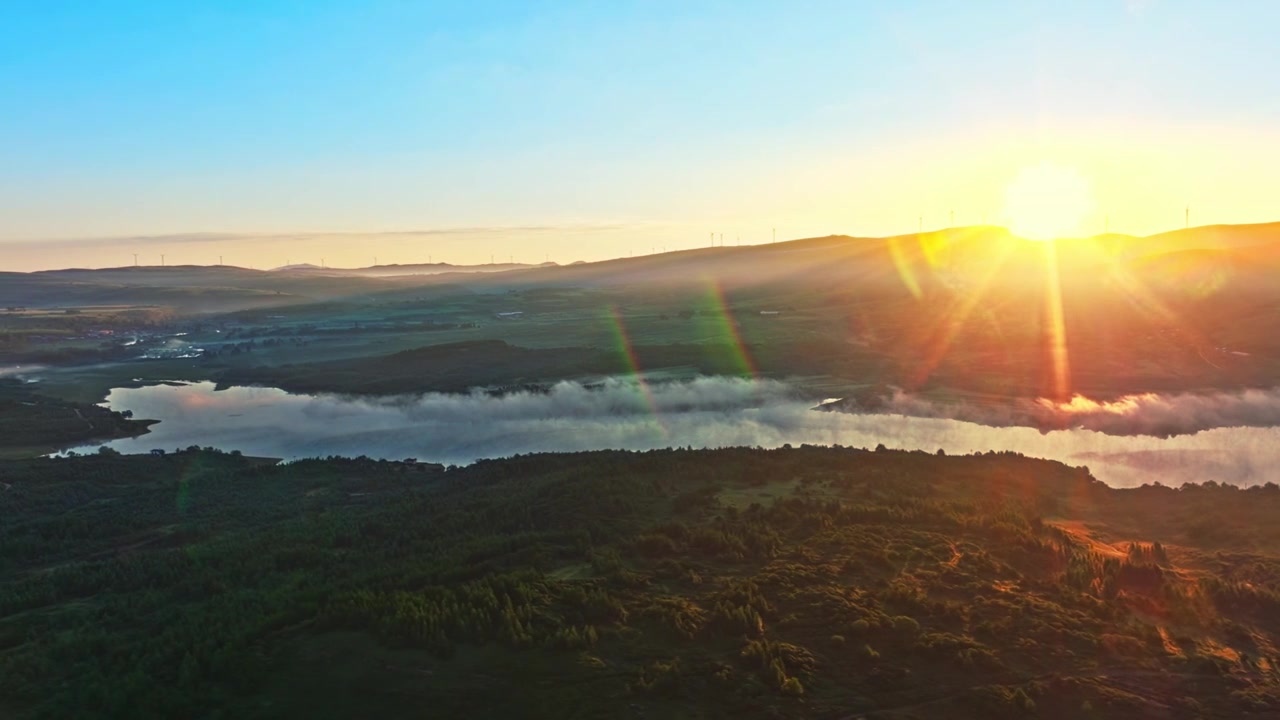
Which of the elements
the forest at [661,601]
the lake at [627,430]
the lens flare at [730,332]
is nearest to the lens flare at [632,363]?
the lake at [627,430]

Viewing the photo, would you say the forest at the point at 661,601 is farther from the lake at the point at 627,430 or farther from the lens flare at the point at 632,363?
the lens flare at the point at 632,363

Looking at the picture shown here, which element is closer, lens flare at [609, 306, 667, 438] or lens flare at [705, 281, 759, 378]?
lens flare at [609, 306, 667, 438]

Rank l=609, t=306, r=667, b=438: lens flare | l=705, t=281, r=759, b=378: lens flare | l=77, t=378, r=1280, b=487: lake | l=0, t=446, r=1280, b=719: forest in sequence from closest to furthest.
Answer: l=0, t=446, r=1280, b=719: forest < l=77, t=378, r=1280, b=487: lake < l=609, t=306, r=667, b=438: lens flare < l=705, t=281, r=759, b=378: lens flare

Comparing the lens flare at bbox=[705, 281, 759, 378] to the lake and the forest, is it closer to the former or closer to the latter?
the lake

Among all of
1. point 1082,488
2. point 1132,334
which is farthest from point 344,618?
point 1132,334

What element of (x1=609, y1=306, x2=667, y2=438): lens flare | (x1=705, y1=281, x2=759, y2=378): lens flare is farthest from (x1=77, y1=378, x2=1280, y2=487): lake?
(x1=705, y1=281, x2=759, y2=378): lens flare

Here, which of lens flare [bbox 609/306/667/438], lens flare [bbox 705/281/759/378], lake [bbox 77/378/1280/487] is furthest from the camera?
lens flare [bbox 705/281/759/378]

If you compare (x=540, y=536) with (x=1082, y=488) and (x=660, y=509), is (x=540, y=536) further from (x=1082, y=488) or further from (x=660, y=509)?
(x=1082, y=488)
